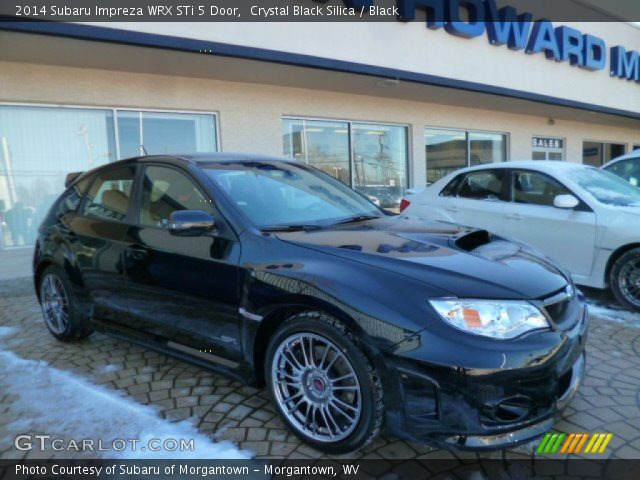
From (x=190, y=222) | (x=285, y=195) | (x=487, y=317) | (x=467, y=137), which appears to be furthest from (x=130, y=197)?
(x=467, y=137)

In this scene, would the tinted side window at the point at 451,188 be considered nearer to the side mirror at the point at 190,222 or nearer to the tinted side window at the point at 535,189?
the tinted side window at the point at 535,189

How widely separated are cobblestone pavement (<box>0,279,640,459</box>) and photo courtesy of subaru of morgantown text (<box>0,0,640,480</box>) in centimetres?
2

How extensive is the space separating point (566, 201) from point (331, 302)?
370 cm

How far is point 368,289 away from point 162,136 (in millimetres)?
6775

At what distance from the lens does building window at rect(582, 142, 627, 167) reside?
16.4 m

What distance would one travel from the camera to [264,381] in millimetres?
2867

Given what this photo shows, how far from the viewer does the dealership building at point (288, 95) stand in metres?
6.89

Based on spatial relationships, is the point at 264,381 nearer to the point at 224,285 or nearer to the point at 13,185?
the point at 224,285

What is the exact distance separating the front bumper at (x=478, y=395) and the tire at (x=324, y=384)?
0.12 metres

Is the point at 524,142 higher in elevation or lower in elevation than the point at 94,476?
higher

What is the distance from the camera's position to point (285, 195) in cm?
341

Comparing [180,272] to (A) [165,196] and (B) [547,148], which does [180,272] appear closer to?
(A) [165,196]

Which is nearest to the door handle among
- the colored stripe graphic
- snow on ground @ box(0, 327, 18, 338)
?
snow on ground @ box(0, 327, 18, 338)

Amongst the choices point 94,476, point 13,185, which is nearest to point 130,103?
point 13,185
